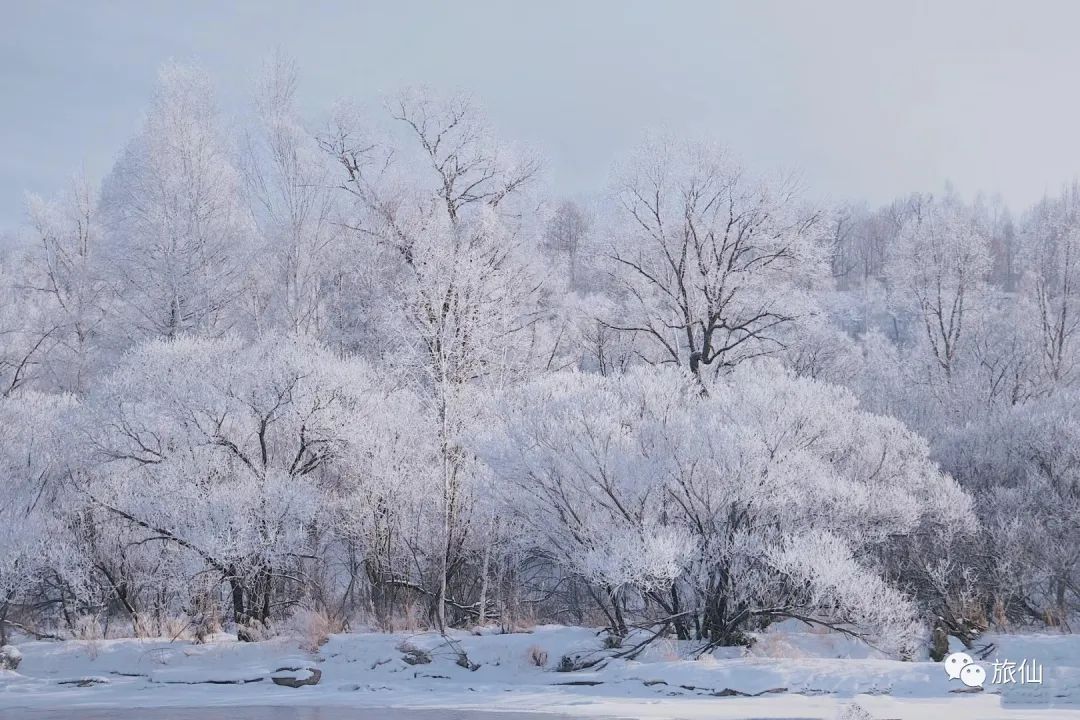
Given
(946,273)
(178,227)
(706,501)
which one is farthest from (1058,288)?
(178,227)

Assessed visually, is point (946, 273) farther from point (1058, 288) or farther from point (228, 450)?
point (228, 450)

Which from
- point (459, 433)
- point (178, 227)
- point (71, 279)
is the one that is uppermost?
point (71, 279)

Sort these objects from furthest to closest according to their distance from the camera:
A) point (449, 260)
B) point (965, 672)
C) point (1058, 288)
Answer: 1. point (1058, 288)
2. point (449, 260)
3. point (965, 672)

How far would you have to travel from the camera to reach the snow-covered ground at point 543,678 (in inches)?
444

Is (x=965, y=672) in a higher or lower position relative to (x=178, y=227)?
lower

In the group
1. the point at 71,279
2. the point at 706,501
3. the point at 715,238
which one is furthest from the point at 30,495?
the point at 715,238

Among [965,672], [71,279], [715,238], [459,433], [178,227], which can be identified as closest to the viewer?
[965,672]

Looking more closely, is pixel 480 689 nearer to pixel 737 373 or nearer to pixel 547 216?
pixel 737 373

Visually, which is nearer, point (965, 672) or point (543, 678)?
point (965, 672)

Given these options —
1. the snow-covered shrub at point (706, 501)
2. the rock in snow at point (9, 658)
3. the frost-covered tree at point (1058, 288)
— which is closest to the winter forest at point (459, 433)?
the snow-covered shrub at point (706, 501)

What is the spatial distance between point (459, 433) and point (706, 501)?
488cm

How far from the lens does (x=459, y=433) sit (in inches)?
661

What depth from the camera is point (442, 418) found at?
16938 mm

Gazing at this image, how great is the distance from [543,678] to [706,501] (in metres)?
4.05
